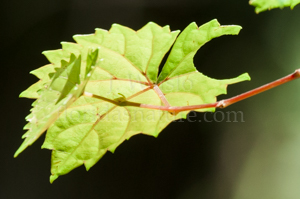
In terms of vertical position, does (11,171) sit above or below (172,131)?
below

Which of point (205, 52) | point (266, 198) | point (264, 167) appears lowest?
point (266, 198)

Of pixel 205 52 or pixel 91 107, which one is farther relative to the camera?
pixel 205 52

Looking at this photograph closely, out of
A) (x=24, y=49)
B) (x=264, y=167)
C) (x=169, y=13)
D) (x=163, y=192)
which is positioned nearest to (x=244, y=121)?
(x=264, y=167)

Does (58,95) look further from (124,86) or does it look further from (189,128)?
(189,128)

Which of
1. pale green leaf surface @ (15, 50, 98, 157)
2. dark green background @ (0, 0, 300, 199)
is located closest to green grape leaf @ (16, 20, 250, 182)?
pale green leaf surface @ (15, 50, 98, 157)

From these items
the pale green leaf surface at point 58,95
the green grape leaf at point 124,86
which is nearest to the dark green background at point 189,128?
the green grape leaf at point 124,86

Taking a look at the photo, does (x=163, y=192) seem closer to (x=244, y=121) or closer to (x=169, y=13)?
(x=244, y=121)

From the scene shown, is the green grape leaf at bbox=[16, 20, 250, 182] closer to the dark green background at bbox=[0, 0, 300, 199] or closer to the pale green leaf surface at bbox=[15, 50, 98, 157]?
the pale green leaf surface at bbox=[15, 50, 98, 157]
